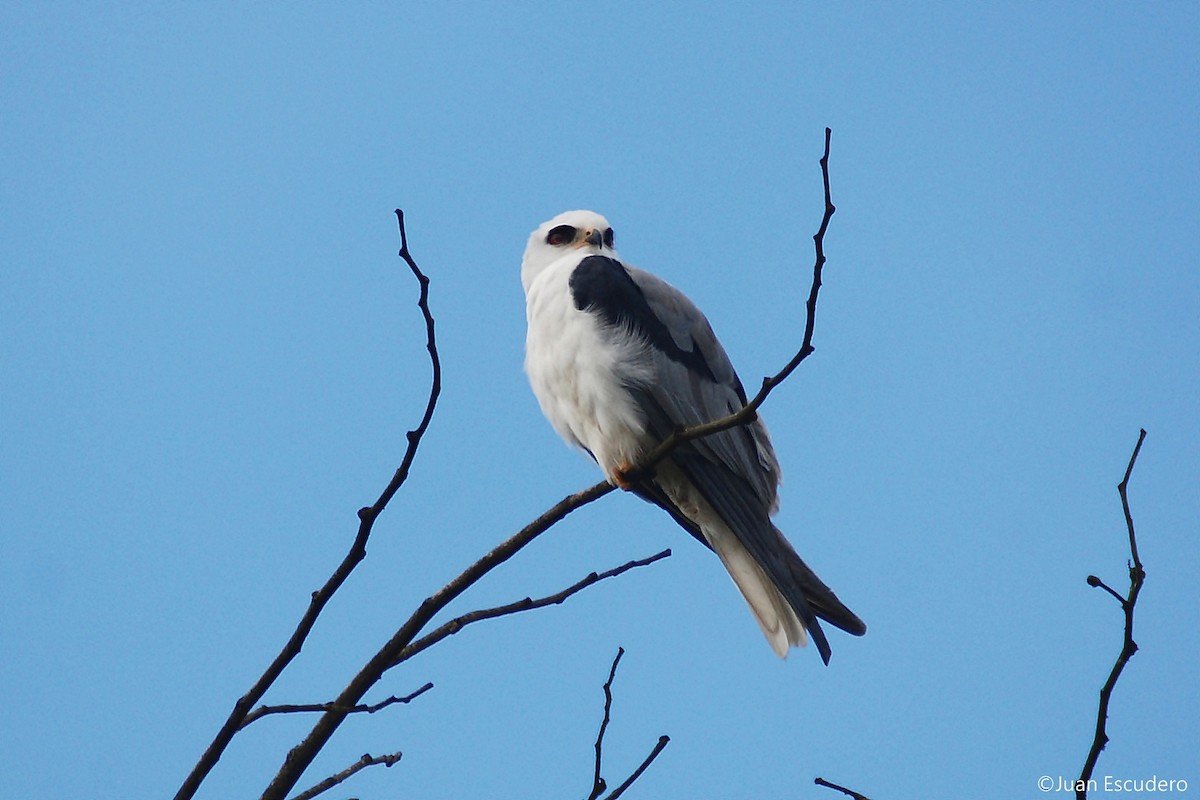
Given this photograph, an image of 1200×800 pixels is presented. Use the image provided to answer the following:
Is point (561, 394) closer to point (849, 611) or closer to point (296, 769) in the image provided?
point (849, 611)

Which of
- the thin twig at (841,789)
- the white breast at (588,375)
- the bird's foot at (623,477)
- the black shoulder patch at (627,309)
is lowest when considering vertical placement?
the thin twig at (841,789)

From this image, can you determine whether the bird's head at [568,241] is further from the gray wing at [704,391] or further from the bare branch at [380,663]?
the bare branch at [380,663]

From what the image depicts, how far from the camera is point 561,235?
5.69m

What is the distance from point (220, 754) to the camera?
7.92 feet

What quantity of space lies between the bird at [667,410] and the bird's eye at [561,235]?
3.09ft

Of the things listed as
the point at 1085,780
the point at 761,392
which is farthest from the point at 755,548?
the point at 1085,780

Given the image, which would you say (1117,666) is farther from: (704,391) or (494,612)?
(704,391)

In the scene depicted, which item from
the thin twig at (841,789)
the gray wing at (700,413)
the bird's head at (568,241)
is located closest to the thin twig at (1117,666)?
the thin twig at (841,789)

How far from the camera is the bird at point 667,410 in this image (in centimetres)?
425

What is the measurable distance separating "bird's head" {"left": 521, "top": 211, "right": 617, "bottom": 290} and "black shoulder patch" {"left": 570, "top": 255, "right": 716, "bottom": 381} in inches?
35.9

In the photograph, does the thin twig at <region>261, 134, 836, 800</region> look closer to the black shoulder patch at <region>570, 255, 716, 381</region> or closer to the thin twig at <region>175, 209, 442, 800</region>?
the thin twig at <region>175, 209, 442, 800</region>

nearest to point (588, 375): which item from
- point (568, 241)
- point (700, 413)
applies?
point (700, 413)

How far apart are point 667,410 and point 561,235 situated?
162cm

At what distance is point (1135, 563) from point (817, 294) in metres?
0.85
